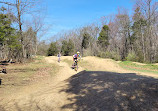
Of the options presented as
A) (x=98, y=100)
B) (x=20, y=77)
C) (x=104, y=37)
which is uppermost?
(x=104, y=37)

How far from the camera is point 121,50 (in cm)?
3186

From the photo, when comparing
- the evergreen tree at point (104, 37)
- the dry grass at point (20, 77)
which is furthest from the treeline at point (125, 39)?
the dry grass at point (20, 77)

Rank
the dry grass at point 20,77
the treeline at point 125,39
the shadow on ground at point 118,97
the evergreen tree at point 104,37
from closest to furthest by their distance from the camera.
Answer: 1. the shadow on ground at point 118,97
2. the dry grass at point 20,77
3. the treeline at point 125,39
4. the evergreen tree at point 104,37

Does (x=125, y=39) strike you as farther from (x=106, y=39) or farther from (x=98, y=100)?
(x=98, y=100)

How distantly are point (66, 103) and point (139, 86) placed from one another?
2752mm

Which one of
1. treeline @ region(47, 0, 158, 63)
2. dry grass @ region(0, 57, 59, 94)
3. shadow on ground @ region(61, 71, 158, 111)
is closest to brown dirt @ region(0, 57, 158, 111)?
shadow on ground @ region(61, 71, 158, 111)

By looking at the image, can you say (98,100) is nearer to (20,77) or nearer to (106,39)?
(20,77)

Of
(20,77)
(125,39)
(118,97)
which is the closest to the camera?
(118,97)

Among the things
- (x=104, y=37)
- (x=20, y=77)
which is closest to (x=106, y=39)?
(x=104, y=37)

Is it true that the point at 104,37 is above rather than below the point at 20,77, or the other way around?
above

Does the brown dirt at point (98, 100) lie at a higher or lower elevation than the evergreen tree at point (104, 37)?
lower

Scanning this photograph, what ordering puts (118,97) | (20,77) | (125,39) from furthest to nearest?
1. (125,39)
2. (20,77)
3. (118,97)

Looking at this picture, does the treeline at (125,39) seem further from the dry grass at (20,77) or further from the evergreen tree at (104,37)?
the dry grass at (20,77)

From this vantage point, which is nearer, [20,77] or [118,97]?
[118,97]
